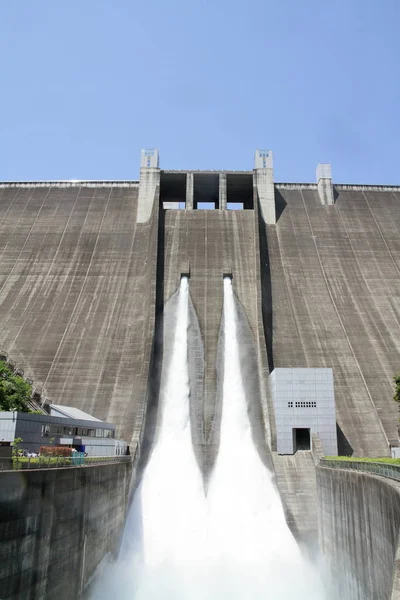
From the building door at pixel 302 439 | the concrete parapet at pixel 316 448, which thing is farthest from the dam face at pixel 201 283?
the concrete parapet at pixel 316 448

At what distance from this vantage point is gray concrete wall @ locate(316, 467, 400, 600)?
40.8 feet

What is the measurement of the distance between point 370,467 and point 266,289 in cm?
2202

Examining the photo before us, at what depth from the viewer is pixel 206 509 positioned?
25.7 meters

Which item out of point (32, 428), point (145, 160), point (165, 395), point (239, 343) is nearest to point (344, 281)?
point (239, 343)

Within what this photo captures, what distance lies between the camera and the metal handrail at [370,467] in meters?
13.7

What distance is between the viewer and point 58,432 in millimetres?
19875

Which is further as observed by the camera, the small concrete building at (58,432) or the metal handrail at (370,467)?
the small concrete building at (58,432)

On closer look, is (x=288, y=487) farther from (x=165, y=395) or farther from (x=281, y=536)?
(x=165, y=395)

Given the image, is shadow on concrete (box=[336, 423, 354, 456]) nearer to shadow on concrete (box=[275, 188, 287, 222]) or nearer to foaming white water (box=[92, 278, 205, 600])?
foaming white water (box=[92, 278, 205, 600])

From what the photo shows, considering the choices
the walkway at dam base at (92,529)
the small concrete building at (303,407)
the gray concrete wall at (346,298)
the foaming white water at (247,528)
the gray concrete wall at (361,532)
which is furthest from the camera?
the gray concrete wall at (346,298)

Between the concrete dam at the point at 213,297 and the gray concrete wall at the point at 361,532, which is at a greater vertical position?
the concrete dam at the point at 213,297

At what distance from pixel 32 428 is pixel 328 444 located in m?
15.8

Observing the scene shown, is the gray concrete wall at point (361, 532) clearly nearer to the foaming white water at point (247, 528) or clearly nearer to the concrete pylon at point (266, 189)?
the foaming white water at point (247, 528)

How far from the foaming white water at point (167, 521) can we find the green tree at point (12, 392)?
6909mm
